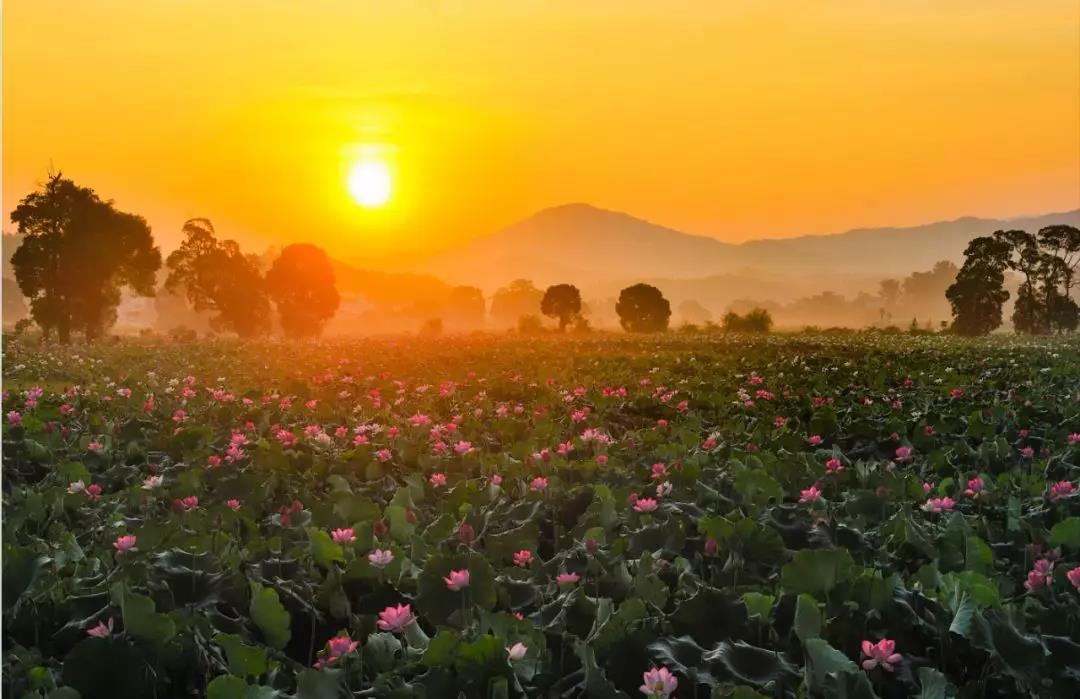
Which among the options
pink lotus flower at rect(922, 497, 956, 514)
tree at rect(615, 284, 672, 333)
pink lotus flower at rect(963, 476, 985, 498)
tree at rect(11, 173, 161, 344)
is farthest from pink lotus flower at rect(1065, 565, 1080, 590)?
tree at rect(615, 284, 672, 333)

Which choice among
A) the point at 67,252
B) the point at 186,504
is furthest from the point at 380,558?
the point at 67,252

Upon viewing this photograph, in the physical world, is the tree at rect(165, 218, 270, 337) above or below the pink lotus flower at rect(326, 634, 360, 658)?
above

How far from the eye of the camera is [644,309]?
6425cm

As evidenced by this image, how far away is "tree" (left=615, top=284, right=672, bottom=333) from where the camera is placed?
64.2 metres

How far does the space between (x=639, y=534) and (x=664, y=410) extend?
6887 millimetres

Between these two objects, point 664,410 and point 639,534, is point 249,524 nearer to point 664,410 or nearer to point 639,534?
point 639,534

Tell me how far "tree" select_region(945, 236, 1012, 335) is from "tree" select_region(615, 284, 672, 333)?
18.2 metres

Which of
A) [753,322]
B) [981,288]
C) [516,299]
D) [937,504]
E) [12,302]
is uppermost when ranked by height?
[12,302]

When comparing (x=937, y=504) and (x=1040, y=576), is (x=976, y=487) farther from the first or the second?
(x=1040, y=576)

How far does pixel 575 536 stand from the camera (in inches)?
193

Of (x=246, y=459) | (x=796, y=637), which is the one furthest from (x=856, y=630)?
(x=246, y=459)

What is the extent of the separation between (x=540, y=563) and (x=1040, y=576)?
2.18m

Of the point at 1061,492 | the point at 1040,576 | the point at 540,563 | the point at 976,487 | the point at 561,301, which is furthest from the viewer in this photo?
the point at 561,301

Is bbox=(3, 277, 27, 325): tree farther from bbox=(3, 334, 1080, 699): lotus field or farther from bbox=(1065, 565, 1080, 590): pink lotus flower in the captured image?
bbox=(1065, 565, 1080, 590): pink lotus flower
